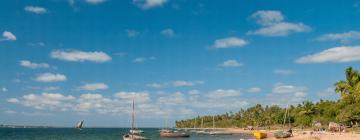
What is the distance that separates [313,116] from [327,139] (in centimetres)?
8651

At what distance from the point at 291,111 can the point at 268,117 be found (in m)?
11.9

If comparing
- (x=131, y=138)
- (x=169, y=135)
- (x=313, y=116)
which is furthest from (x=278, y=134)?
(x=313, y=116)

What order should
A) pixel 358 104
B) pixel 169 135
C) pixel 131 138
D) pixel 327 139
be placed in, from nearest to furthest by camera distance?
pixel 327 139, pixel 131 138, pixel 358 104, pixel 169 135

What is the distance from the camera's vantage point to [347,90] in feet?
357

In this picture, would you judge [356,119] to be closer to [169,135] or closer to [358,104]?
[358,104]

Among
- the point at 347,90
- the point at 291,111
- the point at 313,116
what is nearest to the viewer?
the point at 347,90

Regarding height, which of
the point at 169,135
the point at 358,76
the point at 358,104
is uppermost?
the point at 358,76

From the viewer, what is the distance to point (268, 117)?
187 meters

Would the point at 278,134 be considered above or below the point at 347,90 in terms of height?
below

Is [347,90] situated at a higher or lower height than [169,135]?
higher

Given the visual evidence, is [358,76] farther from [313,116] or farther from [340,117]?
[313,116]

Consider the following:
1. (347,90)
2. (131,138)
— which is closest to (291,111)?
(347,90)

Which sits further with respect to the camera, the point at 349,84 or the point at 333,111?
the point at 333,111

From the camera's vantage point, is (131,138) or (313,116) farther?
(313,116)
